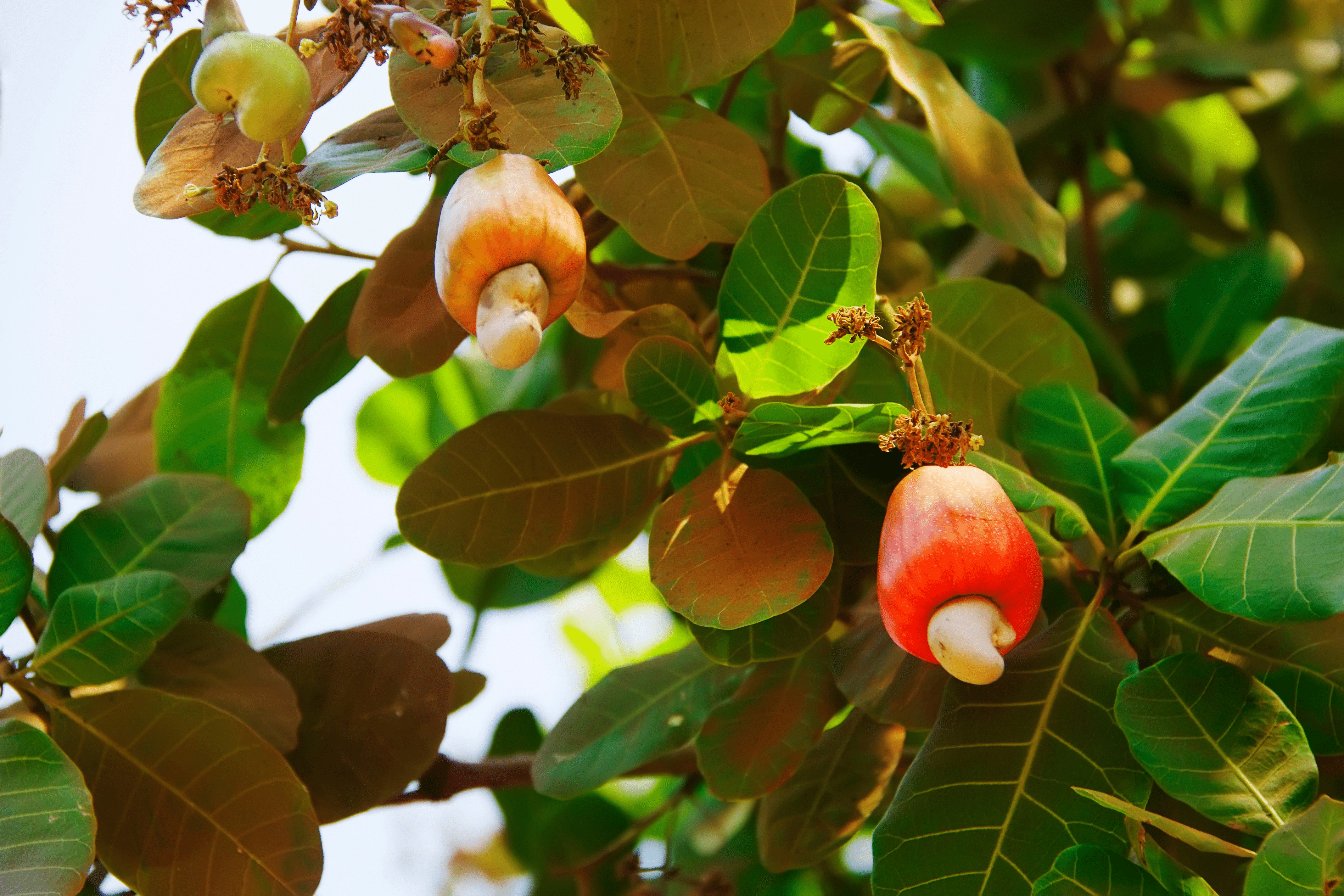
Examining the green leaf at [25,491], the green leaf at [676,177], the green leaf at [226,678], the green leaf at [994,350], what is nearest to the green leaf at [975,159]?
the green leaf at [994,350]

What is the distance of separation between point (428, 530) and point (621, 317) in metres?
0.17

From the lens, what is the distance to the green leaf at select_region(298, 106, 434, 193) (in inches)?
22.7

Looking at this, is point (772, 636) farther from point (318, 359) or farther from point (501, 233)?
point (318, 359)

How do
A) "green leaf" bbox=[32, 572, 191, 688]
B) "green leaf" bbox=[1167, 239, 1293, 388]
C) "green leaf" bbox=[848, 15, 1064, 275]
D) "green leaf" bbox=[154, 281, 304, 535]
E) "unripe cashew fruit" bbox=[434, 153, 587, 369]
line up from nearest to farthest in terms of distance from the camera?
"unripe cashew fruit" bbox=[434, 153, 587, 369]
"green leaf" bbox=[32, 572, 191, 688]
"green leaf" bbox=[848, 15, 1064, 275]
"green leaf" bbox=[154, 281, 304, 535]
"green leaf" bbox=[1167, 239, 1293, 388]

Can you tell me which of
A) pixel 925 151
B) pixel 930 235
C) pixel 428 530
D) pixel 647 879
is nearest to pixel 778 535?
pixel 428 530

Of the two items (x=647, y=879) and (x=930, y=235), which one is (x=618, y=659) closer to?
(x=647, y=879)

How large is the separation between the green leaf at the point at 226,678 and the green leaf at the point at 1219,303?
3.18 feet

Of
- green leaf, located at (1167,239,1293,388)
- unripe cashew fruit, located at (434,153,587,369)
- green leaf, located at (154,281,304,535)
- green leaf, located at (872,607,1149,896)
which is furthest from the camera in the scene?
green leaf, located at (1167,239,1293,388)

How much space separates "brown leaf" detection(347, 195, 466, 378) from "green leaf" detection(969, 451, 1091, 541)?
36 cm

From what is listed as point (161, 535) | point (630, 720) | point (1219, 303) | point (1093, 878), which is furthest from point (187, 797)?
point (1219, 303)

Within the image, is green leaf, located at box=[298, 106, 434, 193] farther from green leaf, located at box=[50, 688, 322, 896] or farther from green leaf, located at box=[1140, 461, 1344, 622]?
green leaf, located at box=[1140, 461, 1344, 622]

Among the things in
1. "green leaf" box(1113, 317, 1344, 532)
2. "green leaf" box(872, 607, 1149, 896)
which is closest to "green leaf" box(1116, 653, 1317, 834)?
"green leaf" box(872, 607, 1149, 896)

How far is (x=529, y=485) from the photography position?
2.23 ft

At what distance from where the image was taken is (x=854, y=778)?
811 millimetres
